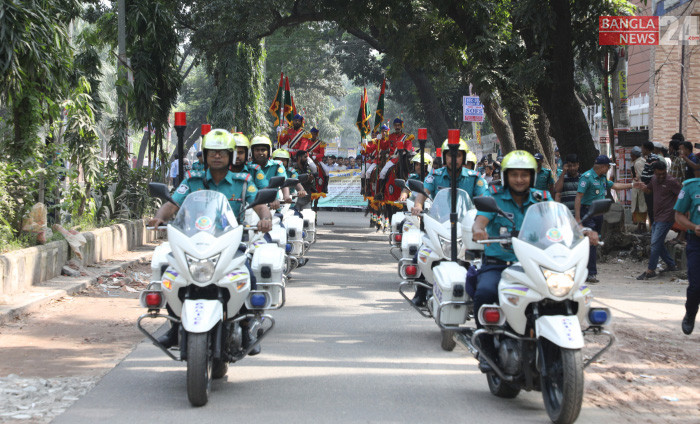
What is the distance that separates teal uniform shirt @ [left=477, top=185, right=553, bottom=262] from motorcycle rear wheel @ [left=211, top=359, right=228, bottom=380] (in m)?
2.11

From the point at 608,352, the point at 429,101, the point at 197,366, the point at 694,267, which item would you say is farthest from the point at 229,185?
the point at 429,101

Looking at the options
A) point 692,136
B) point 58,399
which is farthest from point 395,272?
point 692,136

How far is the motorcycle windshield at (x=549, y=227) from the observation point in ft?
18.7

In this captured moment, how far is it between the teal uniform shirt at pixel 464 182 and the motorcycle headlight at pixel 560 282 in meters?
3.73

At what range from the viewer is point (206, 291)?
6.12 metres

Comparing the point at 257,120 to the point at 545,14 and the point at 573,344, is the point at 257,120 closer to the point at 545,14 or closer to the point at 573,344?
the point at 545,14

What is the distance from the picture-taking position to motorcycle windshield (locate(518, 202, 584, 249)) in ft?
18.7

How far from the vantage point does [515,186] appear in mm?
6609

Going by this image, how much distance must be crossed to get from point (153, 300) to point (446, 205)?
3319 mm

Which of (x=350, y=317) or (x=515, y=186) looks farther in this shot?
(x=350, y=317)

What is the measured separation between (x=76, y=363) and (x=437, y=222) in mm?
3461

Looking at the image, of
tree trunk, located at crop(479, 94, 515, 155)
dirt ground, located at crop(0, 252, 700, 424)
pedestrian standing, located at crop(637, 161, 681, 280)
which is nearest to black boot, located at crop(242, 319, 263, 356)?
dirt ground, located at crop(0, 252, 700, 424)

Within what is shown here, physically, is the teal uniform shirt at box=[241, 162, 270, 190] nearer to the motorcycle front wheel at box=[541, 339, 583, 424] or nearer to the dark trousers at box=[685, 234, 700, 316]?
the motorcycle front wheel at box=[541, 339, 583, 424]

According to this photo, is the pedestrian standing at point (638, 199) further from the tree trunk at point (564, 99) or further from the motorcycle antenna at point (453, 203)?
the motorcycle antenna at point (453, 203)
